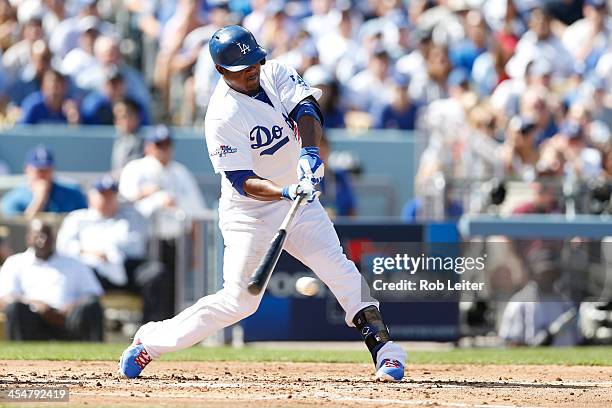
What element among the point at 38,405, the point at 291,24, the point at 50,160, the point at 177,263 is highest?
the point at 291,24

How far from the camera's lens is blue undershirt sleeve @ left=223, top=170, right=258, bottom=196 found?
7402 millimetres

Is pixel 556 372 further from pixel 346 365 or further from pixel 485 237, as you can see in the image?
pixel 485 237

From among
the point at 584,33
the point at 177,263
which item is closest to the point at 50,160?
the point at 177,263

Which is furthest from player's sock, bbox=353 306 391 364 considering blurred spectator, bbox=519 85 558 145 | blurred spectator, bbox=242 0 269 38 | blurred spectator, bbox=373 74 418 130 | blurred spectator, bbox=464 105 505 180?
blurred spectator, bbox=242 0 269 38

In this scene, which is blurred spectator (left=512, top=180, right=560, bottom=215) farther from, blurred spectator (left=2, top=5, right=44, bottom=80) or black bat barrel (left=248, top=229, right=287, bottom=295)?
black bat barrel (left=248, top=229, right=287, bottom=295)

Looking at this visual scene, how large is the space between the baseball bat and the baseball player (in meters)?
0.11

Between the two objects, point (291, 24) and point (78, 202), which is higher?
point (291, 24)

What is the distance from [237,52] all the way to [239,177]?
2.23 feet

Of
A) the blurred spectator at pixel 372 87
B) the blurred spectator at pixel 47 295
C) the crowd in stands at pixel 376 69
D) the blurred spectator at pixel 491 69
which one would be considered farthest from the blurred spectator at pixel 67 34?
the blurred spectator at pixel 491 69

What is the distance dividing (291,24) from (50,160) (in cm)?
429

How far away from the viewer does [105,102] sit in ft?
48.5

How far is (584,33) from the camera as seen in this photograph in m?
16.9

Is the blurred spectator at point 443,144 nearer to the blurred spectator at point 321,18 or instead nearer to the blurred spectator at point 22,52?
the blurred spectator at point 321,18

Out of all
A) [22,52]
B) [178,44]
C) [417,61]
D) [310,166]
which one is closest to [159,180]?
[22,52]
